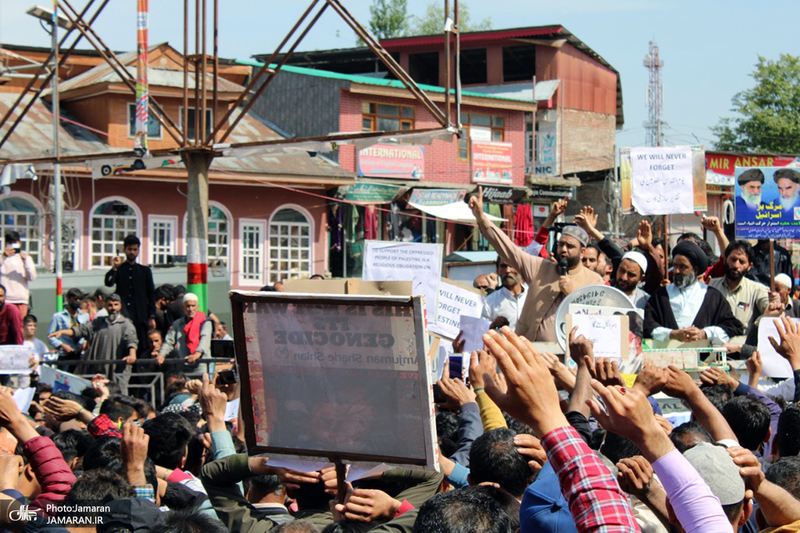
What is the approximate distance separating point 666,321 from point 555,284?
3.05 ft

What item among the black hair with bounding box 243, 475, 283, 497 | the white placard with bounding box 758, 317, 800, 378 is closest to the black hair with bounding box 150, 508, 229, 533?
the black hair with bounding box 243, 475, 283, 497

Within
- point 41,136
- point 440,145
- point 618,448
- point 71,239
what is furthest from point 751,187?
point 440,145

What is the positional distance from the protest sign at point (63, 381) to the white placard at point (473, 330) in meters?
3.48

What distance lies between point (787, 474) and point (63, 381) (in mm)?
7329

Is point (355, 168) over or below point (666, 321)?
over

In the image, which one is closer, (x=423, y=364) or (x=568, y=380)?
(x=423, y=364)

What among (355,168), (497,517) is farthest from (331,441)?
(355,168)

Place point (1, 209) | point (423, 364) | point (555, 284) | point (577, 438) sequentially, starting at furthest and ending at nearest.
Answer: point (1, 209), point (555, 284), point (423, 364), point (577, 438)

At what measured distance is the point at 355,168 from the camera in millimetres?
29312

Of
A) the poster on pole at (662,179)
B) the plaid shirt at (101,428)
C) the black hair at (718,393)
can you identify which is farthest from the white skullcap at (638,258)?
the plaid shirt at (101,428)

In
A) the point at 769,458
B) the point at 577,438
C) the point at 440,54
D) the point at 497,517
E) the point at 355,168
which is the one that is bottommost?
the point at 769,458

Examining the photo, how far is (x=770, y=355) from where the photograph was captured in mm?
6305

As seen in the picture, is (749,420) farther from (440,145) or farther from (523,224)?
(523,224)

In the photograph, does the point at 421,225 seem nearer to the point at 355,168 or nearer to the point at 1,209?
the point at 355,168
